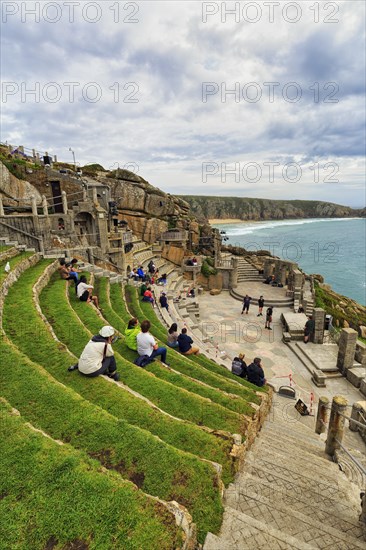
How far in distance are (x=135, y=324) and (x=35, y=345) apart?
121 inches

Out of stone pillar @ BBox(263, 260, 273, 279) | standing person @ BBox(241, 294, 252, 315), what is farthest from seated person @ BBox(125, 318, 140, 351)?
stone pillar @ BBox(263, 260, 273, 279)

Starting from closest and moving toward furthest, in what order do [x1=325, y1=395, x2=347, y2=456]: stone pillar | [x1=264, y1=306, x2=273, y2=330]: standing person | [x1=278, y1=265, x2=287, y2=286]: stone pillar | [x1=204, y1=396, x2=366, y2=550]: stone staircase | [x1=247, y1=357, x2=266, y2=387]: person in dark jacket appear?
1. [x1=204, y1=396, x2=366, y2=550]: stone staircase
2. [x1=325, y1=395, x2=347, y2=456]: stone pillar
3. [x1=247, y1=357, x2=266, y2=387]: person in dark jacket
4. [x1=264, y1=306, x2=273, y2=330]: standing person
5. [x1=278, y1=265, x2=287, y2=286]: stone pillar

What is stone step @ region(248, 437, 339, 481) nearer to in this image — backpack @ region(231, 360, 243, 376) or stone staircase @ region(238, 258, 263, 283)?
backpack @ region(231, 360, 243, 376)

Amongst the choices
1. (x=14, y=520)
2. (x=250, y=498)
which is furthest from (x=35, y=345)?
(x=250, y=498)

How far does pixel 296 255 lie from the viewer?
3049 inches

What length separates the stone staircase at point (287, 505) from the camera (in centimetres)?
380

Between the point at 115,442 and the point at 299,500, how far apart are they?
365cm

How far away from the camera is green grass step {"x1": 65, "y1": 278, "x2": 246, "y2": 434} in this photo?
6188mm

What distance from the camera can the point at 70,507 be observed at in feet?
11.8

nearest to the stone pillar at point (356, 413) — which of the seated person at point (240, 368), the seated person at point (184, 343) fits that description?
the seated person at point (240, 368)

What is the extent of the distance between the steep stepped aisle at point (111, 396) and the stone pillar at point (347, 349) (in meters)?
11.1

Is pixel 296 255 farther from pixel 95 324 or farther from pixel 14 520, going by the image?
pixel 14 520

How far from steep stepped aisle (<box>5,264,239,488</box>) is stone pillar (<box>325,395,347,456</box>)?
3669 mm

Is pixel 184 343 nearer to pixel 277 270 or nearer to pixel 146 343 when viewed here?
pixel 146 343
